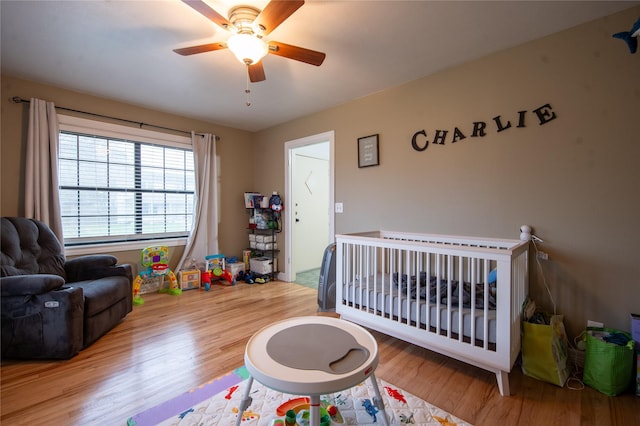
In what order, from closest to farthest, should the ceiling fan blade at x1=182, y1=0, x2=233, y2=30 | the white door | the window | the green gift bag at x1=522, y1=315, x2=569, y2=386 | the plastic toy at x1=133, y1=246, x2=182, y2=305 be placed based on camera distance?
1. the ceiling fan blade at x1=182, y1=0, x2=233, y2=30
2. the green gift bag at x1=522, y1=315, x2=569, y2=386
3. the window
4. the plastic toy at x1=133, y1=246, x2=182, y2=305
5. the white door

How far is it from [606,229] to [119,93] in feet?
14.8

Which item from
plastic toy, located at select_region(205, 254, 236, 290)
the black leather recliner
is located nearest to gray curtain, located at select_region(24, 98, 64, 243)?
the black leather recliner

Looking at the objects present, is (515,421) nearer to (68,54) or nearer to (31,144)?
(68,54)

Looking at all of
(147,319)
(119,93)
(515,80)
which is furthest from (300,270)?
(515,80)

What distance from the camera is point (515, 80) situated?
2168 millimetres

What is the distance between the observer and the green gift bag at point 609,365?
1579 millimetres

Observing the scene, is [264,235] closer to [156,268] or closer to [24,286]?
[156,268]

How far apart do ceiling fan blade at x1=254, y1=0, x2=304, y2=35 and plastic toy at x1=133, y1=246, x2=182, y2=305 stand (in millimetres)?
2938

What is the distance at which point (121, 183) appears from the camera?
11.1 feet

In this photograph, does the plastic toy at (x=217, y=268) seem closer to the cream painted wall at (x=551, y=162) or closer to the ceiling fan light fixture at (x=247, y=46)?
the cream painted wall at (x=551, y=162)

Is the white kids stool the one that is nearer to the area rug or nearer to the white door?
the area rug

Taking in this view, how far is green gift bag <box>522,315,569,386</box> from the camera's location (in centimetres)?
168

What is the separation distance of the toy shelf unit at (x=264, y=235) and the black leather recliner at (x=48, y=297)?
5.88ft

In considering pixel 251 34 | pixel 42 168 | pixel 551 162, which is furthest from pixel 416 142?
pixel 42 168
